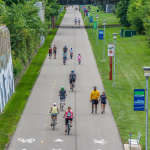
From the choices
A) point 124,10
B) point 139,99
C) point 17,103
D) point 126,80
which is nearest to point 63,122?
point 17,103

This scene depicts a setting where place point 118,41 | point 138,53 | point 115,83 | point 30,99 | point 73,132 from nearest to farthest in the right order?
point 73,132
point 30,99
point 115,83
point 138,53
point 118,41

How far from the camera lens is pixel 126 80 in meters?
33.1

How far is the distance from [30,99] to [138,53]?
83.3 ft

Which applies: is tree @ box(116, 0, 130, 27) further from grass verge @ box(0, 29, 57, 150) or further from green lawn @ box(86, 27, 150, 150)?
grass verge @ box(0, 29, 57, 150)

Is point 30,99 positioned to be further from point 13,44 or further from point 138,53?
point 138,53

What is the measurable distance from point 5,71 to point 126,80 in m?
11.7

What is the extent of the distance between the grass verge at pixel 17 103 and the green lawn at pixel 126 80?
5321mm

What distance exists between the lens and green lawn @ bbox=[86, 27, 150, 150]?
20.7 meters

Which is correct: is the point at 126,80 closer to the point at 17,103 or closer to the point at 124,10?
the point at 17,103

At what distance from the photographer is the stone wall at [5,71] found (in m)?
23.6

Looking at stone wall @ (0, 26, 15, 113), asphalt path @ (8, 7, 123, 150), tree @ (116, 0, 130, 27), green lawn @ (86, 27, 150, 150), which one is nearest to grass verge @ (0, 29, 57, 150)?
asphalt path @ (8, 7, 123, 150)

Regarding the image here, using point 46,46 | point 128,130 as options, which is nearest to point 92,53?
point 46,46

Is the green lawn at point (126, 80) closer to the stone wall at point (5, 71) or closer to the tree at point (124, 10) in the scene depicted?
the stone wall at point (5, 71)

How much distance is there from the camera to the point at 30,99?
26469 mm
